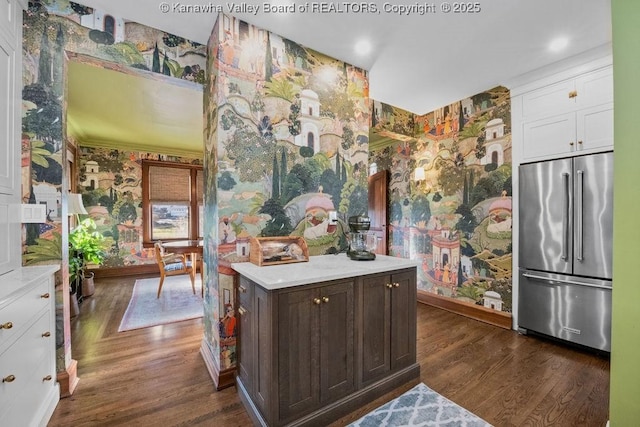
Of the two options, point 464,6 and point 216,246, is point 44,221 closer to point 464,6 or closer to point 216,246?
point 216,246

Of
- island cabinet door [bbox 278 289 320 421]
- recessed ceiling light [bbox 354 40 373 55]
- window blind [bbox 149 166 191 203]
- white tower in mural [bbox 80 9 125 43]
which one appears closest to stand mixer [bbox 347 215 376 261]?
island cabinet door [bbox 278 289 320 421]

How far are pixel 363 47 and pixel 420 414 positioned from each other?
2964 mm

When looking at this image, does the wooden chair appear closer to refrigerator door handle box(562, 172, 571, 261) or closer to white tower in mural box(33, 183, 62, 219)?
white tower in mural box(33, 183, 62, 219)

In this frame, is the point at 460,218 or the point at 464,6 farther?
the point at 460,218

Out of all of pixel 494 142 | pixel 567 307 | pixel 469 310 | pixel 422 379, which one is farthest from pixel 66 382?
pixel 494 142

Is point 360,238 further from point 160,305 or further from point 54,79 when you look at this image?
point 160,305

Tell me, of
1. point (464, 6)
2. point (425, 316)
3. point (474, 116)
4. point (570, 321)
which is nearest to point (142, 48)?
point (464, 6)

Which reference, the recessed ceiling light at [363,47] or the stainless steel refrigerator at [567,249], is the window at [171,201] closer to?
the recessed ceiling light at [363,47]

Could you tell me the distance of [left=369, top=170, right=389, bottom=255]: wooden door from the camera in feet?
16.0

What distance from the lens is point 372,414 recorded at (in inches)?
72.4

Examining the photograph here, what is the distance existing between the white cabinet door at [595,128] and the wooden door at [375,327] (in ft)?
7.91

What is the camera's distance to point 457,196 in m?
3.79

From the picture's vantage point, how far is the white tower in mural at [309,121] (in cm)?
251

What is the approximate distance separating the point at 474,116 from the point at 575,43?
3.96 ft
